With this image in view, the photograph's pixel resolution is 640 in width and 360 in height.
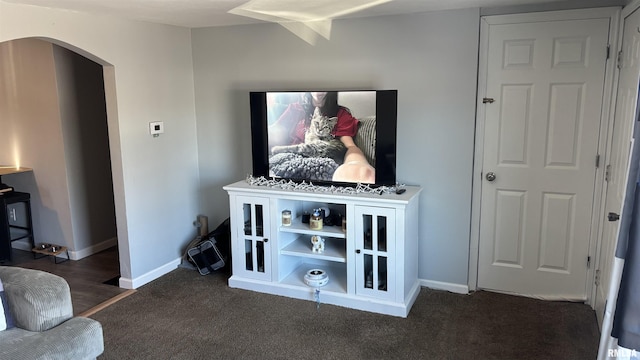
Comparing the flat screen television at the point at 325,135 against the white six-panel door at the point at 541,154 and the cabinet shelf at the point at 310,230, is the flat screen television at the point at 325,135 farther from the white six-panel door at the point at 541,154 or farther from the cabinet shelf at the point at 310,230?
the white six-panel door at the point at 541,154

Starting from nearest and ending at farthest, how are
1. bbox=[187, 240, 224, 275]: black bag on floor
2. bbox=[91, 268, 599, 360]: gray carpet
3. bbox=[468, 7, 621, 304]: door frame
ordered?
bbox=[91, 268, 599, 360]: gray carpet
bbox=[468, 7, 621, 304]: door frame
bbox=[187, 240, 224, 275]: black bag on floor

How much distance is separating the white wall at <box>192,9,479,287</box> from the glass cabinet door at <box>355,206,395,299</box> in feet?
1.67

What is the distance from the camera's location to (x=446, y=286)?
12.6 ft

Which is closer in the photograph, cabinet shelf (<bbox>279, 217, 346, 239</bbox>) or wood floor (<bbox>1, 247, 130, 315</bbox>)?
cabinet shelf (<bbox>279, 217, 346, 239</bbox>)

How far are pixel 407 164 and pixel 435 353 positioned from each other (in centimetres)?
141

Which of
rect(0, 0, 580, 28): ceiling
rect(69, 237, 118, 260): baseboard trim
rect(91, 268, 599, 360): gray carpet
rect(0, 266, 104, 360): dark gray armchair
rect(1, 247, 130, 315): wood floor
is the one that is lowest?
rect(91, 268, 599, 360): gray carpet

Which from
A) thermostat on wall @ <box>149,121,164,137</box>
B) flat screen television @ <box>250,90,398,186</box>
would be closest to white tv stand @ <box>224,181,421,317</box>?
flat screen television @ <box>250,90,398,186</box>

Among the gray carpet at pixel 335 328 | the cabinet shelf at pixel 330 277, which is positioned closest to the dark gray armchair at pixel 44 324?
the gray carpet at pixel 335 328

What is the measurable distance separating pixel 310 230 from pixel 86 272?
6.82 ft

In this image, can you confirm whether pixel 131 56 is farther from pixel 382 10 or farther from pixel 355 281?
pixel 355 281

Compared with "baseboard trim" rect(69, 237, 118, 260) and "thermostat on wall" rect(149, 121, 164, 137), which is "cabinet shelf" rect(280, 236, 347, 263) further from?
"baseboard trim" rect(69, 237, 118, 260)

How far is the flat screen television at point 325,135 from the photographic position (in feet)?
11.6

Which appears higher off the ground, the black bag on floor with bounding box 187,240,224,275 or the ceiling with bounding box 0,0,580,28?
the ceiling with bounding box 0,0,580,28

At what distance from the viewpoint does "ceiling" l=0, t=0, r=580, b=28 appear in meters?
3.05
